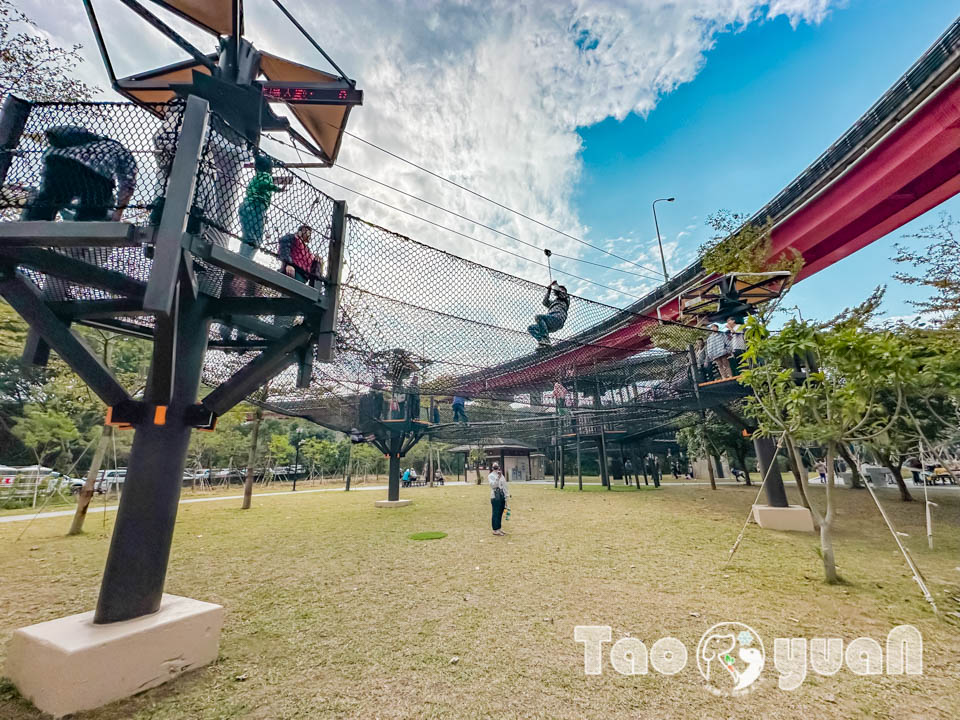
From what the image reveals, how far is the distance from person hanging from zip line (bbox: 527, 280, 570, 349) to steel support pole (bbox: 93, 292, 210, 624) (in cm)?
335

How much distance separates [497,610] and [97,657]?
238cm

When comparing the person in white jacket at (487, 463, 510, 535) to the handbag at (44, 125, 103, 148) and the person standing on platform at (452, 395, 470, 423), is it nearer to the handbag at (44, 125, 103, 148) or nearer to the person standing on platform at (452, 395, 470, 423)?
the person standing on platform at (452, 395, 470, 423)

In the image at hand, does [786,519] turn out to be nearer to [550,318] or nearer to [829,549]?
[829,549]

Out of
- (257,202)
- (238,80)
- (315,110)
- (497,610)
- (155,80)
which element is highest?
(155,80)

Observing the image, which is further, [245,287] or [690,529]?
[690,529]

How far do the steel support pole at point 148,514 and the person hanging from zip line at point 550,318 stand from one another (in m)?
3.35

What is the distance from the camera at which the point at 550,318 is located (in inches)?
182

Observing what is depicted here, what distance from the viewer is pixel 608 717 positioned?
1.73 metres

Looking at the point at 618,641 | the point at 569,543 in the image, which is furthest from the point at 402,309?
the point at 569,543

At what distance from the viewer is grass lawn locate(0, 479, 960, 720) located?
72.6 inches

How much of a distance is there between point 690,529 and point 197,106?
764 cm

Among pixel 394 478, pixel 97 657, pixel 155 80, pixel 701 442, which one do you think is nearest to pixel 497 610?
A: pixel 97 657

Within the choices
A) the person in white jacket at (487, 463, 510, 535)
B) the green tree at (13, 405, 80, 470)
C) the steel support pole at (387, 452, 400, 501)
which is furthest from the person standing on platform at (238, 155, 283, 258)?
the green tree at (13, 405, 80, 470)

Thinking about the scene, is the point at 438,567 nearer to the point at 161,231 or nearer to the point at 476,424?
the point at 161,231
